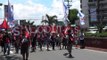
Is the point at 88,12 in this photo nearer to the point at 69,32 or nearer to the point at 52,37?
the point at 52,37

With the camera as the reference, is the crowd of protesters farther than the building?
No

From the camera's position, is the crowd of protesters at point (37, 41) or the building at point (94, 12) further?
the building at point (94, 12)

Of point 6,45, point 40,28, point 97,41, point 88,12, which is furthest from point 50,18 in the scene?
point 6,45

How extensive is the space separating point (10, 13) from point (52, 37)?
566 cm

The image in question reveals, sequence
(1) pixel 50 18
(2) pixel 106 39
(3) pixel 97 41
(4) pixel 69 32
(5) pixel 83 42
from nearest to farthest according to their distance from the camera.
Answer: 1. (4) pixel 69 32
2. (2) pixel 106 39
3. (3) pixel 97 41
4. (5) pixel 83 42
5. (1) pixel 50 18

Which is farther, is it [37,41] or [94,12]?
[94,12]

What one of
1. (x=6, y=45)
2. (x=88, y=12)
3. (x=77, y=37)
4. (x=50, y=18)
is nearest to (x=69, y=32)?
(x=6, y=45)

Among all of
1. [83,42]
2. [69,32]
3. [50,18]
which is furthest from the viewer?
[50,18]

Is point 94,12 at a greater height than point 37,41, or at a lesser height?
greater

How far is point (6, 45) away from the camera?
27.1 metres

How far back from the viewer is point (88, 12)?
458 feet

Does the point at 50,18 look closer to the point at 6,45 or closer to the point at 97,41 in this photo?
the point at 97,41

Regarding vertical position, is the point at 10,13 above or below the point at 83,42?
above

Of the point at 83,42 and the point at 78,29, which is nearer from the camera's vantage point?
the point at 83,42
